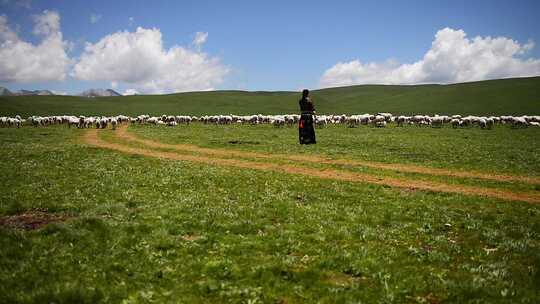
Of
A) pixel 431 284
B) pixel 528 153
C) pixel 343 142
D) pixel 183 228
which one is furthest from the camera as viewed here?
pixel 343 142

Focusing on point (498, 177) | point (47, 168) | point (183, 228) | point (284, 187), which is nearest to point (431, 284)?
point (183, 228)

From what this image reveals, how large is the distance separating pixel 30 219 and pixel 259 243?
7973mm

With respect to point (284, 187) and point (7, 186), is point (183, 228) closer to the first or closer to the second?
point (284, 187)

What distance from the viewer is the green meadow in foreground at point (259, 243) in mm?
8781

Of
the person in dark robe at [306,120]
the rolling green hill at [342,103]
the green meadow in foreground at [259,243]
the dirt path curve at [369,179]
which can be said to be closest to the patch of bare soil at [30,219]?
the green meadow in foreground at [259,243]

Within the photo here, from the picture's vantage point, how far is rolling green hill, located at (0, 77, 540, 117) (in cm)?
12562

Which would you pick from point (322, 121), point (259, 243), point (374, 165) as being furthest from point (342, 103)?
point (259, 243)

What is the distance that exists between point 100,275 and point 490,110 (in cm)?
13400

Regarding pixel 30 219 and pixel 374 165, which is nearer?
pixel 30 219

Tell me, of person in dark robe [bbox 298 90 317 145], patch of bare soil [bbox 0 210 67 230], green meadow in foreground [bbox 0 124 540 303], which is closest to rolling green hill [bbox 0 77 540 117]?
person in dark robe [bbox 298 90 317 145]

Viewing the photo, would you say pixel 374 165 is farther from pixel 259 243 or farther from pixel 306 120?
pixel 259 243

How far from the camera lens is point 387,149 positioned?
34.8 meters

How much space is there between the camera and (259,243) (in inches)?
454

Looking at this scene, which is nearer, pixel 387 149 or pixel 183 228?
pixel 183 228
